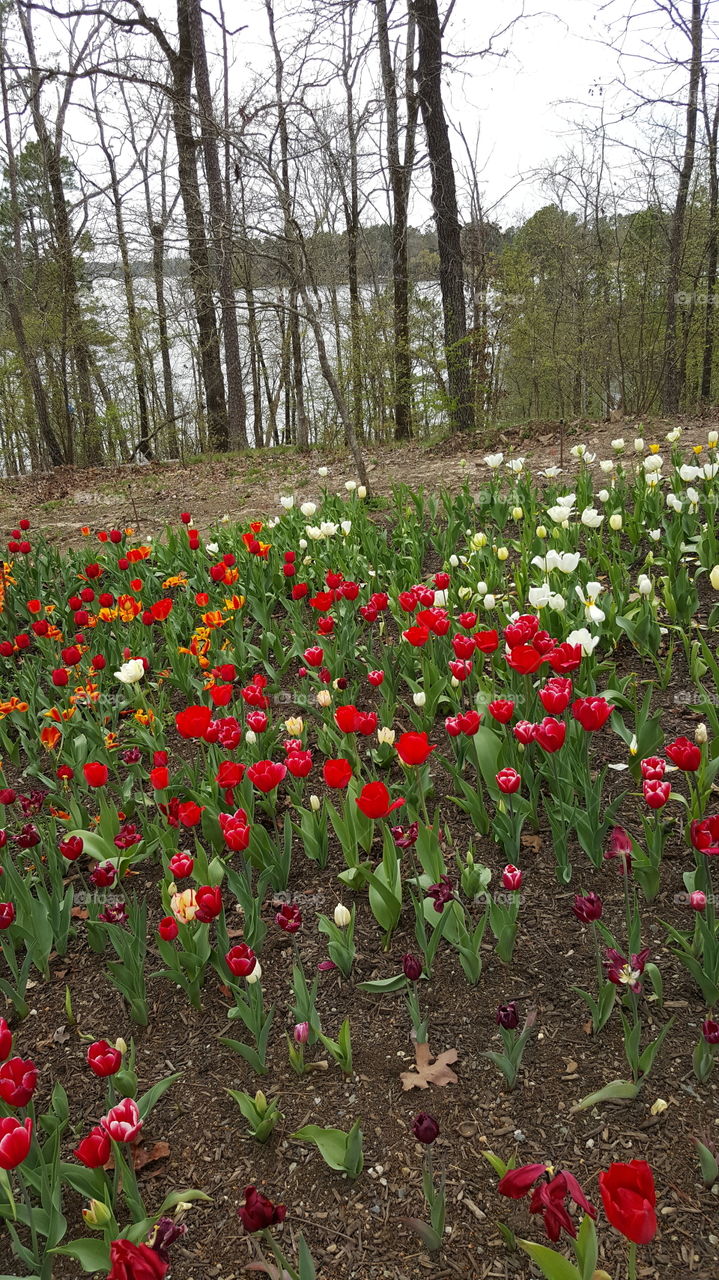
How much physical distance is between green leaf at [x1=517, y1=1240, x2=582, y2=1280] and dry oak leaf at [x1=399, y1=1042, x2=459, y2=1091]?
593mm

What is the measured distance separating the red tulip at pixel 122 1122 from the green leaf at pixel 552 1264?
69 centimetres

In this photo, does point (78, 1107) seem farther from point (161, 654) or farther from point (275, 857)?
point (161, 654)

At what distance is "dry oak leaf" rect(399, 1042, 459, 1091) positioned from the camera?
1806 mm

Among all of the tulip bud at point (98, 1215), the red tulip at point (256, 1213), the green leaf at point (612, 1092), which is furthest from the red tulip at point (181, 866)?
the green leaf at point (612, 1092)

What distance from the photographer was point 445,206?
30.7 feet

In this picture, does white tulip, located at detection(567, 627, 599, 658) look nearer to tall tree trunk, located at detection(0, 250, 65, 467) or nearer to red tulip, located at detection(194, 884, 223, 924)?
red tulip, located at detection(194, 884, 223, 924)

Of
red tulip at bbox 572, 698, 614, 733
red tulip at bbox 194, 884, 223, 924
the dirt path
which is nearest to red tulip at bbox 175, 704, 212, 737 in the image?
red tulip at bbox 194, 884, 223, 924

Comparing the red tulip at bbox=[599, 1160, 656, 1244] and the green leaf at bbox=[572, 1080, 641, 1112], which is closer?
the red tulip at bbox=[599, 1160, 656, 1244]

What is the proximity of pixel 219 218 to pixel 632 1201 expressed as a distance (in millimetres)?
6184

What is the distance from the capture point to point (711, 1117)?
1.62 m

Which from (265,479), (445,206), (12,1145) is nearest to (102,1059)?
(12,1145)

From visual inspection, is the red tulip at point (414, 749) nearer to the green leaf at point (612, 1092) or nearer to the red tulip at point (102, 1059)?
the green leaf at point (612, 1092)

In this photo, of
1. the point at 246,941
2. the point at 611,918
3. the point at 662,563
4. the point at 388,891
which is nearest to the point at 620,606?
the point at 662,563

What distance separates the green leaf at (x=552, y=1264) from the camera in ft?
3.87
